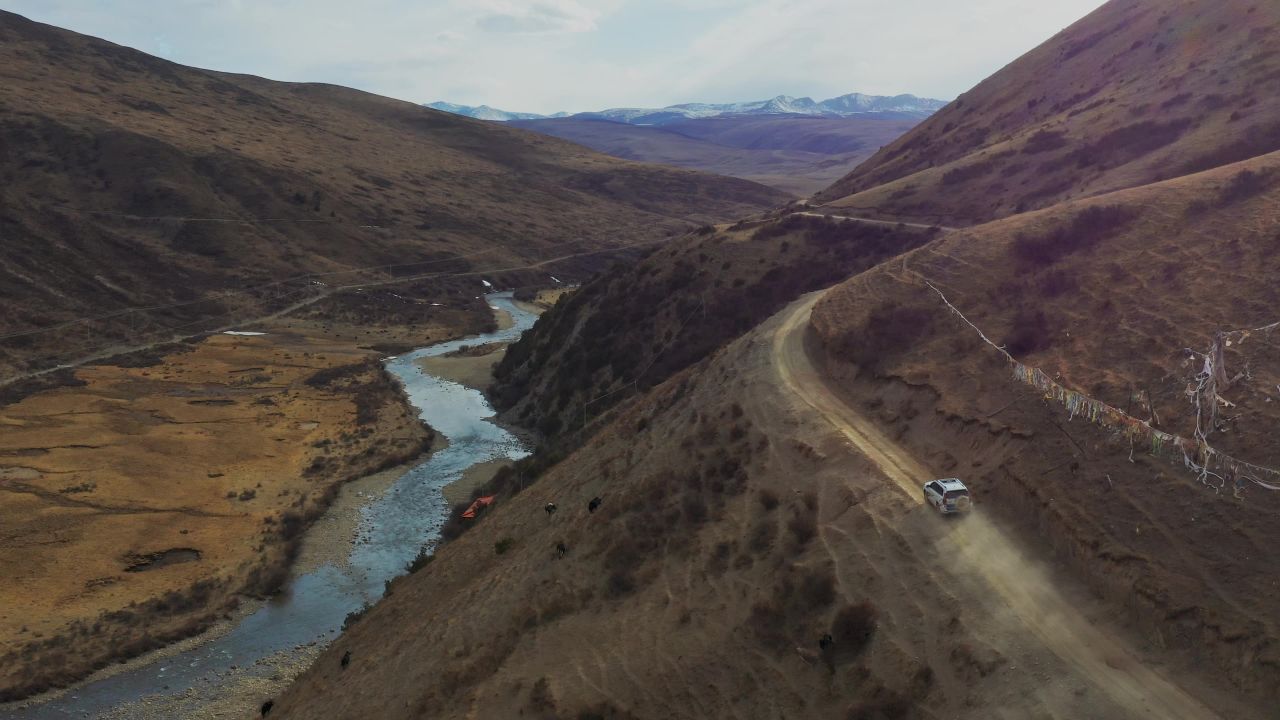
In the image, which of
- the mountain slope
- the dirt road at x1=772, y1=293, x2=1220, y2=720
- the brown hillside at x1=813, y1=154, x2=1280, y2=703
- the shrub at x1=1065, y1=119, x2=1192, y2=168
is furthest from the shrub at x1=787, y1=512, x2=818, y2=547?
the shrub at x1=1065, y1=119, x2=1192, y2=168

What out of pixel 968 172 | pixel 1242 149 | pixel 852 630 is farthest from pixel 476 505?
pixel 968 172

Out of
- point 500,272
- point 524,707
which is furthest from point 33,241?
point 524,707

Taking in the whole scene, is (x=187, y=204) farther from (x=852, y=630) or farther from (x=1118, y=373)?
(x=1118, y=373)

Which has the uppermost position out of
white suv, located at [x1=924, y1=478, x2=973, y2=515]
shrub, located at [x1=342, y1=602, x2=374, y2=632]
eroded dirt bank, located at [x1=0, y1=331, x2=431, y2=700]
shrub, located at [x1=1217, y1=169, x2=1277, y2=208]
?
shrub, located at [x1=1217, y1=169, x2=1277, y2=208]

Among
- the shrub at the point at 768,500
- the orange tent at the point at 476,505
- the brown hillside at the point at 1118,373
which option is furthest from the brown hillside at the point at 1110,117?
the orange tent at the point at 476,505

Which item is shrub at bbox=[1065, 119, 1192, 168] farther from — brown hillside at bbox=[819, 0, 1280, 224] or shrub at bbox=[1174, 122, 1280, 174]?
shrub at bbox=[1174, 122, 1280, 174]

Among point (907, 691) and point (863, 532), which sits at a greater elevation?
point (863, 532)

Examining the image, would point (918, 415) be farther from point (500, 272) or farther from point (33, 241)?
point (500, 272)
